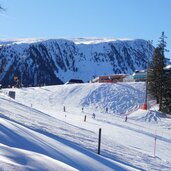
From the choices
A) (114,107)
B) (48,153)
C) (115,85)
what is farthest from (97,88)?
(48,153)

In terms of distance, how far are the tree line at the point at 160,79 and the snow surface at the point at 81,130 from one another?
2.68m

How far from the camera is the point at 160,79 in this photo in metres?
61.5

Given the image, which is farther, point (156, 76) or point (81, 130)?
point (156, 76)

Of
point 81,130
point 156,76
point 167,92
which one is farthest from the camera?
point 156,76

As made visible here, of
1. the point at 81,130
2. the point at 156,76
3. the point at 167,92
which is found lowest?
the point at 81,130

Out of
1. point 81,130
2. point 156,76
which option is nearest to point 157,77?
point 156,76

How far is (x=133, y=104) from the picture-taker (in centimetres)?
6600

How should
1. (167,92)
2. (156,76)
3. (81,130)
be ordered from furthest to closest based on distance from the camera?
(156,76) < (167,92) < (81,130)

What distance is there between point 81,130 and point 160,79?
38.8 metres

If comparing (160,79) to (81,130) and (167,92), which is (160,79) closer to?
(167,92)

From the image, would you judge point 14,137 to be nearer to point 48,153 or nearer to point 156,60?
point 48,153

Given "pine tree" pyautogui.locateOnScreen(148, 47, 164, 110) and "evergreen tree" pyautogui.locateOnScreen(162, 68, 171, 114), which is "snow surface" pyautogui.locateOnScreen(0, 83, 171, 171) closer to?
"pine tree" pyautogui.locateOnScreen(148, 47, 164, 110)

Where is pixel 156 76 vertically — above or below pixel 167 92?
above

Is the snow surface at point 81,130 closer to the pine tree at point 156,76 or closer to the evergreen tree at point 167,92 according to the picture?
the pine tree at point 156,76
